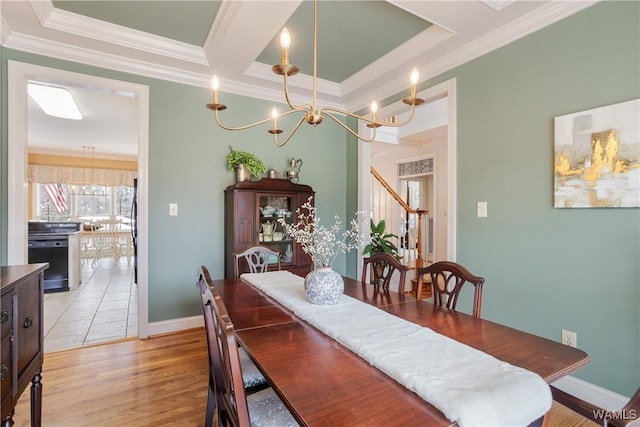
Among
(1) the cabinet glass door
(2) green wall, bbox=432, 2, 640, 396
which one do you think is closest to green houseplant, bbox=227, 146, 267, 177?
(1) the cabinet glass door

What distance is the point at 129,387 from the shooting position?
2172 millimetres

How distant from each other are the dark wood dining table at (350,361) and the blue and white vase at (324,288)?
15 cm

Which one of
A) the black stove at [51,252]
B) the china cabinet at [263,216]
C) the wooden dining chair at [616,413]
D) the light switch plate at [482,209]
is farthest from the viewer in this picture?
the black stove at [51,252]

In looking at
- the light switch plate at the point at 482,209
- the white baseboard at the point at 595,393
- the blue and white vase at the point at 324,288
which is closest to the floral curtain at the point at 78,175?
the blue and white vase at the point at 324,288

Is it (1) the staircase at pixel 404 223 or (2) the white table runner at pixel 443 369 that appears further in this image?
(1) the staircase at pixel 404 223

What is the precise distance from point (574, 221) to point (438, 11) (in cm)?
164

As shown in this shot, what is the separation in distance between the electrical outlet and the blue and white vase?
159 cm

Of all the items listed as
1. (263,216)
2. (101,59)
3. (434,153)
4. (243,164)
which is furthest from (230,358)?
(434,153)

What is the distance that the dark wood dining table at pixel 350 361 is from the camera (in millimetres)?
769

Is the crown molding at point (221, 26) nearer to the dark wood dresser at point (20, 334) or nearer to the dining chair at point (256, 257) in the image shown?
the dining chair at point (256, 257)

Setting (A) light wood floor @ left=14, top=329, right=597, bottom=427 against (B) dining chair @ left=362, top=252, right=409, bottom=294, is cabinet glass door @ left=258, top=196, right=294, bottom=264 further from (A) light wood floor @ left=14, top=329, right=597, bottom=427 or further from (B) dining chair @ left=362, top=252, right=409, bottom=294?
(B) dining chair @ left=362, top=252, right=409, bottom=294

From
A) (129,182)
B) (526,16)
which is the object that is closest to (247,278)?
(526,16)

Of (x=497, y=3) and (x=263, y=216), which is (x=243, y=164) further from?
(x=497, y=3)

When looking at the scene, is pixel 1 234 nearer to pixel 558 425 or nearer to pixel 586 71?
pixel 558 425
